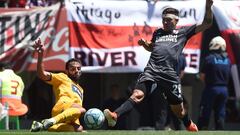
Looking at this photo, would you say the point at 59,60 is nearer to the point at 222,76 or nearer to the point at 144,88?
the point at 222,76

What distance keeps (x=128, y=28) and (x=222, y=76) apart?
221 centimetres

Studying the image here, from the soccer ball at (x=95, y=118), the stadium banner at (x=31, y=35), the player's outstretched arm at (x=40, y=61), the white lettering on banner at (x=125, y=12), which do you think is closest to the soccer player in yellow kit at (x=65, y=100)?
the player's outstretched arm at (x=40, y=61)

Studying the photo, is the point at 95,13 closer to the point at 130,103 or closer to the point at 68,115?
the point at 68,115

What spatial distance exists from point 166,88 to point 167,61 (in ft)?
1.26

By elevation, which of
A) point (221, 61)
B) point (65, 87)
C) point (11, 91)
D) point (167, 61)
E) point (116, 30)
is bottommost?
point (11, 91)

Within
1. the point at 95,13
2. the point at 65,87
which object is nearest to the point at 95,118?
the point at 65,87

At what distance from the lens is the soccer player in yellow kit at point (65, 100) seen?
35.0ft

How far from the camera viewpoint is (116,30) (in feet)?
50.6

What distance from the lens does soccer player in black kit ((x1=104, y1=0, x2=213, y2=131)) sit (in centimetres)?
1055

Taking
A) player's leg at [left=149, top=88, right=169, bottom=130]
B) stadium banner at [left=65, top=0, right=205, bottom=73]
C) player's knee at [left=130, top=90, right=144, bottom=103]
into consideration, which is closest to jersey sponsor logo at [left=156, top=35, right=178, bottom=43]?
player's knee at [left=130, top=90, right=144, bottom=103]

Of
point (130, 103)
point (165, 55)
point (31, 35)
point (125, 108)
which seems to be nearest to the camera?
point (125, 108)

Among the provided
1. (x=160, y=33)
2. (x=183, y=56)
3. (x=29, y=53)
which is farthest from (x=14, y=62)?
(x=160, y=33)

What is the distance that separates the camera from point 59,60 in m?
15.2

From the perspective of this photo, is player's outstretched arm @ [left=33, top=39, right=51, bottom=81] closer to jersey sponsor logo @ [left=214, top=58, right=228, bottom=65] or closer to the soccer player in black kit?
the soccer player in black kit
